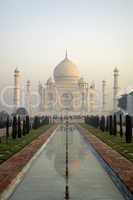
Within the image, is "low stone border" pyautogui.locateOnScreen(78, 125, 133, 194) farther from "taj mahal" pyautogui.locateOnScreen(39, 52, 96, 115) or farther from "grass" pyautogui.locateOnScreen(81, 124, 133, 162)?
"taj mahal" pyautogui.locateOnScreen(39, 52, 96, 115)

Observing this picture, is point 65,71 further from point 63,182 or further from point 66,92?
point 63,182

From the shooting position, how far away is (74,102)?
86.3 metres

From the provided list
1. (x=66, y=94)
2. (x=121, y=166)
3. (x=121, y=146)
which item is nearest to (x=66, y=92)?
(x=66, y=94)

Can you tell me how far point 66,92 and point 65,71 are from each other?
6219 millimetres

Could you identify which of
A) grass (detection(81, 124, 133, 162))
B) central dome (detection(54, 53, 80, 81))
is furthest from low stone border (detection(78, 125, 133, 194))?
central dome (detection(54, 53, 80, 81))

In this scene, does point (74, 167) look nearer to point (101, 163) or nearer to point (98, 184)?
point (101, 163)

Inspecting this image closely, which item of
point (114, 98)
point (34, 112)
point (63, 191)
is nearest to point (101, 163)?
point (63, 191)

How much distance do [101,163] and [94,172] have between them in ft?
5.23

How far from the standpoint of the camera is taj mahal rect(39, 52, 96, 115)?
8362cm

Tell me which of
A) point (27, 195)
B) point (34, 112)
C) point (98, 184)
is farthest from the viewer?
point (34, 112)

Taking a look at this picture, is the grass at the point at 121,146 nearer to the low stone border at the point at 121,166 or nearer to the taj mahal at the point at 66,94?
the low stone border at the point at 121,166

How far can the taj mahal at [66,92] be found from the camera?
83.6 metres

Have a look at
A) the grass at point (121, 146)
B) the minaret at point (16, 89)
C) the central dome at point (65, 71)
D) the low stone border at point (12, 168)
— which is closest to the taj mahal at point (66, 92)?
the central dome at point (65, 71)

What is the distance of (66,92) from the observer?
8706 cm
